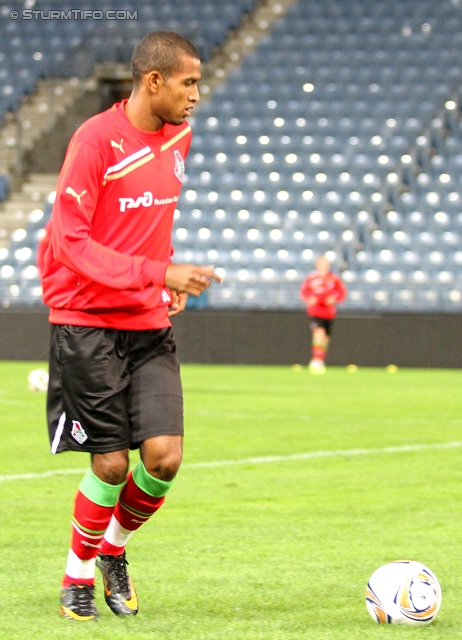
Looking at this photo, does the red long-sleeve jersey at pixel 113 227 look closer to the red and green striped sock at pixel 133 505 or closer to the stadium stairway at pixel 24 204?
the red and green striped sock at pixel 133 505

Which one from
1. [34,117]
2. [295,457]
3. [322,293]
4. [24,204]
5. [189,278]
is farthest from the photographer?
[34,117]

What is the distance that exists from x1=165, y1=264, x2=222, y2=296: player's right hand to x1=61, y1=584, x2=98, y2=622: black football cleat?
110cm

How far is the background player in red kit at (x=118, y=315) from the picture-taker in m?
4.02

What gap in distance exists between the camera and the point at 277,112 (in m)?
25.6

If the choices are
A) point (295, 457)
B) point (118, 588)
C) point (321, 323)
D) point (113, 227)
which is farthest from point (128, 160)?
point (321, 323)

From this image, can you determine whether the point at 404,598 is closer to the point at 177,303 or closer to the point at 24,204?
the point at 177,303

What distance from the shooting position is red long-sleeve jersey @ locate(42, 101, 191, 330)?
394 centimetres

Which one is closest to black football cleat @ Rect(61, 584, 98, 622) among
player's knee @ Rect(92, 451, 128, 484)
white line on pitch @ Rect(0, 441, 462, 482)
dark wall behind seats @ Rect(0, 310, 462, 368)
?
player's knee @ Rect(92, 451, 128, 484)

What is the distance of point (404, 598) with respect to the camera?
4.07 m

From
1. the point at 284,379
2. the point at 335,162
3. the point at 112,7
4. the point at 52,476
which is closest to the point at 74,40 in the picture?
the point at 112,7

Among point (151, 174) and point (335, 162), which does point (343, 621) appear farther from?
point (335, 162)

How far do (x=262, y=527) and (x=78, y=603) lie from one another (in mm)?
2095

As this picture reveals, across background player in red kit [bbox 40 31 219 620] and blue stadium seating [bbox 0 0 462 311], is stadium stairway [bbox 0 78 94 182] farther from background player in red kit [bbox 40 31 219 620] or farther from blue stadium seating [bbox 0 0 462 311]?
background player in red kit [bbox 40 31 219 620]

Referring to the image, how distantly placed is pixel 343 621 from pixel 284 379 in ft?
46.7
